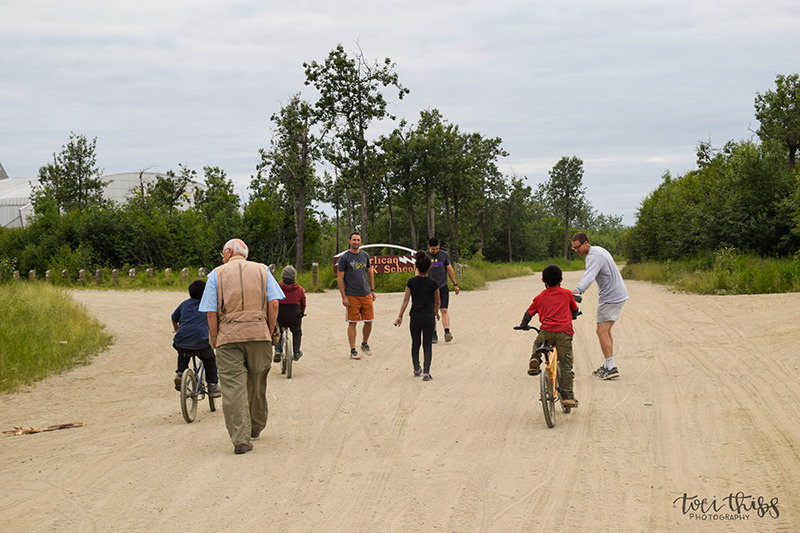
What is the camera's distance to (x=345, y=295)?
12.6m

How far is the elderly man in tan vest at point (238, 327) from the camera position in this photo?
6.75 metres

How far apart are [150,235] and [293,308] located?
36.3m

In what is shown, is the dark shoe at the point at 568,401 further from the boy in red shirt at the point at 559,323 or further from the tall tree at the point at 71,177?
the tall tree at the point at 71,177

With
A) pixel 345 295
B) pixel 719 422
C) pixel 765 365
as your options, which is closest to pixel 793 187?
pixel 765 365

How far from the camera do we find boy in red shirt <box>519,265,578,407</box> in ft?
25.5

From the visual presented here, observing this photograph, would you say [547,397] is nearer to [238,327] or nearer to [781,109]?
[238,327]

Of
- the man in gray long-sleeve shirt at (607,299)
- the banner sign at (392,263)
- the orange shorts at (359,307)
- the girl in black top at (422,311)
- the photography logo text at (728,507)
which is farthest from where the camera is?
the banner sign at (392,263)

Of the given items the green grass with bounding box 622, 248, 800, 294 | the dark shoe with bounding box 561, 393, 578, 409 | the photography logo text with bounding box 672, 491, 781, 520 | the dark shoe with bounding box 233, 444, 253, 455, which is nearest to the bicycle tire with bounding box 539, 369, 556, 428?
the dark shoe with bounding box 561, 393, 578, 409

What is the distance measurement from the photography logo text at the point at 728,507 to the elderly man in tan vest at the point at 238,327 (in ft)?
12.0

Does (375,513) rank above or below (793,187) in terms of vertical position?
below

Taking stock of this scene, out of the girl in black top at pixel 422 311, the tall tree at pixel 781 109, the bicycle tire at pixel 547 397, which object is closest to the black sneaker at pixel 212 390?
the girl in black top at pixel 422 311

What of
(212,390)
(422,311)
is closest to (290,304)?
(422,311)

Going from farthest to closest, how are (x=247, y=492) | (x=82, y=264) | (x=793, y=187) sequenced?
1. (x=82, y=264)
2. (x=793, y=187)
3. (x=247, y=492)

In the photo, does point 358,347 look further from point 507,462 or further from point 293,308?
point 507,462
